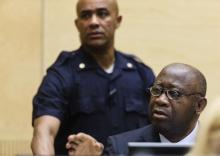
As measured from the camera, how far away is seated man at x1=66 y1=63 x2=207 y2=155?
4.90 meters

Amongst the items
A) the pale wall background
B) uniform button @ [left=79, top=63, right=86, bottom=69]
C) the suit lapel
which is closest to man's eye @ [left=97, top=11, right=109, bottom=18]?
uniform button @ [left=79, top=63, right=86, bottom=69]

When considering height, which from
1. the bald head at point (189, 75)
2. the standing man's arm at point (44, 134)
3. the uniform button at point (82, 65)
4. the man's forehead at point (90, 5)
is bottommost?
the standing man's arm at point (44, 134)

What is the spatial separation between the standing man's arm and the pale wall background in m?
1.79

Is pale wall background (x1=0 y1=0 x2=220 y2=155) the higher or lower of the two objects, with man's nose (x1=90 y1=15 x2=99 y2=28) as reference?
lower

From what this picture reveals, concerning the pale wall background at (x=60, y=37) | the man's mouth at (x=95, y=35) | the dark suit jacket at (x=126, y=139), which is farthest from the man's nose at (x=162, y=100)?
the pale wall background at (x=60, y=37)

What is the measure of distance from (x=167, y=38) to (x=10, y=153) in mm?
1638

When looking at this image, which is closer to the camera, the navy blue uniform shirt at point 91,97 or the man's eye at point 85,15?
the navy blue uniform shirt at point 91,97

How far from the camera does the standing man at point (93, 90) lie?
5363 millimetres

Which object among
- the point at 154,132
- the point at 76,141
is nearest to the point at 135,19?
the point at 154,132

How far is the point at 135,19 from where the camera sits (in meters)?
7.33

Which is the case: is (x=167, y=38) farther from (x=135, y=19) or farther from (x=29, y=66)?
(x=29, y=66)

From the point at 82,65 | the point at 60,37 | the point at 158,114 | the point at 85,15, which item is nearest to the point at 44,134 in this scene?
the point at 82,65

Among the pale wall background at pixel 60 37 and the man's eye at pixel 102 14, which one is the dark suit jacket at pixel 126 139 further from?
the pale wall background at pixel 60 37

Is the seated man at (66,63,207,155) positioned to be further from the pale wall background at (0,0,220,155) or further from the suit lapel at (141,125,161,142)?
the pale wall background at (0,0,220,155)
